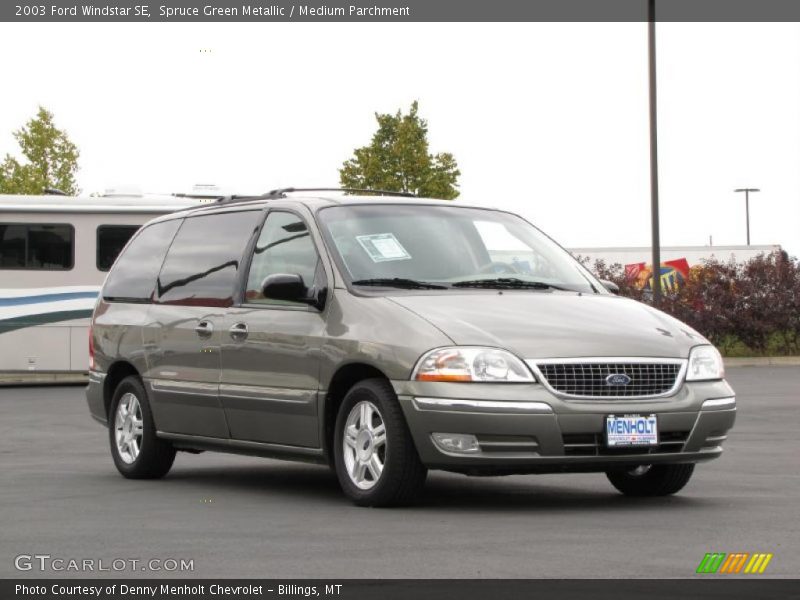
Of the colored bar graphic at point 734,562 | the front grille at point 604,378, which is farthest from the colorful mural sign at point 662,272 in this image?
the colored bar graphic at point 734,562

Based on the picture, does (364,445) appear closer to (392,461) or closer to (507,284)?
(392,461)

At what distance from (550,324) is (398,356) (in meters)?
0.87

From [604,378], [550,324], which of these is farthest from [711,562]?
[550,324]

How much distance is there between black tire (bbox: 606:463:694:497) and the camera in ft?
33.4

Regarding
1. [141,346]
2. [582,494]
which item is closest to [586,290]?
[582,494]

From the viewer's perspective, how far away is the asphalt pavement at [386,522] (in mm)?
7305

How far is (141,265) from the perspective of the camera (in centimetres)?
1252

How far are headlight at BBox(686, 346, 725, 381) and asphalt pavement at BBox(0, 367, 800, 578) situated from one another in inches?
29.5

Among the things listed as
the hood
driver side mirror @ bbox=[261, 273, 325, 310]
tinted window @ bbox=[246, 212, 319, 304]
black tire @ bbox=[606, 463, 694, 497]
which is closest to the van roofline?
tinted window @ bbox=[246, 212, 319, 304]

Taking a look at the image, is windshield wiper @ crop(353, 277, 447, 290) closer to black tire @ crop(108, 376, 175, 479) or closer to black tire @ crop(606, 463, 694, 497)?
black tire @ crop(606, 463, 694, 497)

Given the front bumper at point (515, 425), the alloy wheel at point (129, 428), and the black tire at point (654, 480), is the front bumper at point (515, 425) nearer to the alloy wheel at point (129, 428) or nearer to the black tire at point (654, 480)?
the black tire at point (654, 480)

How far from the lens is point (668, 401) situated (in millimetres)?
9430

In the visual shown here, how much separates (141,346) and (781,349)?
2394 cm

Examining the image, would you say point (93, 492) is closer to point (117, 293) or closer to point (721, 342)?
point (117, 293)
